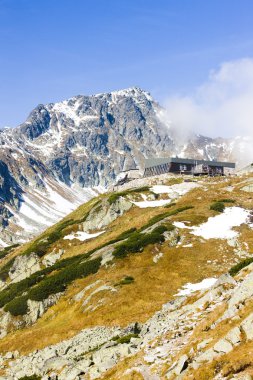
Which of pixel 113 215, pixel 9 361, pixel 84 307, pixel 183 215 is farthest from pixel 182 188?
pixel 9 361

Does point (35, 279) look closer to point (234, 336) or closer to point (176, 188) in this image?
point (176, 188)

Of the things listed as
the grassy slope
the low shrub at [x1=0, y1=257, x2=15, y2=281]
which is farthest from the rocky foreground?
the low shrub at [x1=0, y1=257, x2=15, y2=281]

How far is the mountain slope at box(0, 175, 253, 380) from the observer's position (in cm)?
2658

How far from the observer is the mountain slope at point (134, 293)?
2658 cm

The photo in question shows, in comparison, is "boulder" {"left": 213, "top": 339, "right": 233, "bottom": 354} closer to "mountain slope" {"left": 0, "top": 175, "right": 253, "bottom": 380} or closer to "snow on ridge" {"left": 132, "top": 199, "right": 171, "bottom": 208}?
"mountain slope" {"left": 0, "top": 175, "right": 253, "bottom": 380}

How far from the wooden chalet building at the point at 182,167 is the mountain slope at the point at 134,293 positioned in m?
39.5

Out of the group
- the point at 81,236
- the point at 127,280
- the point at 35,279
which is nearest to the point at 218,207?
the point at 127,280

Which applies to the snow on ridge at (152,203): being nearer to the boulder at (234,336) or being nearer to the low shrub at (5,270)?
the low shrub at (5,270)

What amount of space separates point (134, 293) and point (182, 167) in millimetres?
99473

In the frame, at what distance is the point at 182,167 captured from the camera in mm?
147625

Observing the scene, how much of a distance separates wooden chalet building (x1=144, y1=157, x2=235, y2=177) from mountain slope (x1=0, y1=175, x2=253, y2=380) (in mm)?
39519

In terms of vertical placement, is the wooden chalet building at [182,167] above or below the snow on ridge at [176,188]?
above

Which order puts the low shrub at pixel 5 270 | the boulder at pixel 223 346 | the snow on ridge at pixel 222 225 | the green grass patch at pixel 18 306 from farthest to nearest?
the low shrub at pixel 5 270, the snow on ridge at pixel 222 225, the green grass patch at pixel 18 306, the boulder at pixel 223 346

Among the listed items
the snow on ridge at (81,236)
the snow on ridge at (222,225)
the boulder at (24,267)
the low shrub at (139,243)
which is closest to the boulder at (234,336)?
the low shrub at (139,243)
